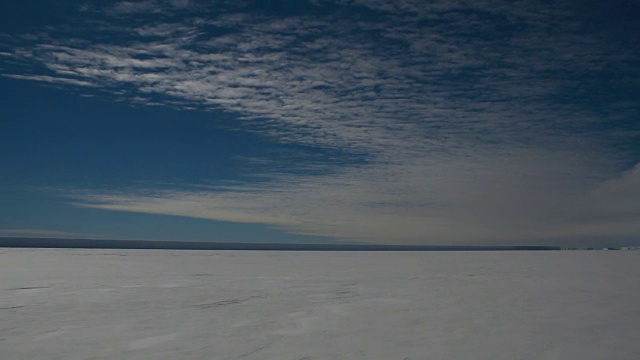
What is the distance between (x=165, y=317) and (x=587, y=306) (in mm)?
5841

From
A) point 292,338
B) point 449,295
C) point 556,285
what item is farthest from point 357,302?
point 556,285

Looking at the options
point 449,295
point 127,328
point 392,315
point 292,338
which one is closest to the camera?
point 292,338

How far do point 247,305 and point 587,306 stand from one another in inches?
192

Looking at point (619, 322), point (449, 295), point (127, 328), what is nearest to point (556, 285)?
point (449, 295)

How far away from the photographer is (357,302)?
744 cm

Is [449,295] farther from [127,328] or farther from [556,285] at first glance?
[127,328]

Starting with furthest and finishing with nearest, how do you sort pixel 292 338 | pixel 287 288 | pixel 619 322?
pixel 287 288, pixel 619 322, pixel 292 338

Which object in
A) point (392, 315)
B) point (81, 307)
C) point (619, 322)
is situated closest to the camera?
point (619, 322)

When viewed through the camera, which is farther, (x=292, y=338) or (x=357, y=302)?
(x=357, y=302)

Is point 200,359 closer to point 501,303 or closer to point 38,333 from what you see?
point 38,333

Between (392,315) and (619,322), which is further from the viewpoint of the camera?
(392,315)

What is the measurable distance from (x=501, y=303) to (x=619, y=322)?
1844mm

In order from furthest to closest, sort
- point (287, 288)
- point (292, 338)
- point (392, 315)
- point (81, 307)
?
point (287, 288)
point (81, 307)
point (392, 315)
point (292, 338)

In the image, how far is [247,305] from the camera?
7043 mm
